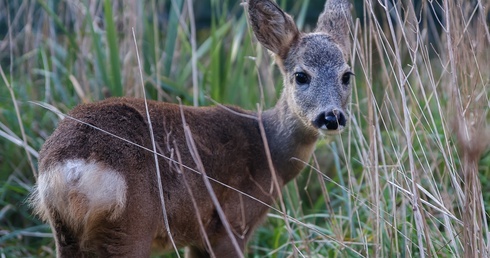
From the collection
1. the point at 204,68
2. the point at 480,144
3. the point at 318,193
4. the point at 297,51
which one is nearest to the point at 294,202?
the point at 318,193

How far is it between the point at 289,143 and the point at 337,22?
0.83 m

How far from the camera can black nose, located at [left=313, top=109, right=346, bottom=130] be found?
13.4ft

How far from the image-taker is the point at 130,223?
11.8ft

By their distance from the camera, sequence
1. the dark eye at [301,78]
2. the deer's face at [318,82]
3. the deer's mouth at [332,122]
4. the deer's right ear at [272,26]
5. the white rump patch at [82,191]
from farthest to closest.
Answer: the deer's right ear at [272,26] < the dark eye at [301,78] < the deer's face at [318,82] < the deer's mouth at [332,122] < the white rump patch at [82,191]

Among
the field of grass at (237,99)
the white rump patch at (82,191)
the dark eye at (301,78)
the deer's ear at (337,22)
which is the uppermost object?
the deer's ear at (337,22)

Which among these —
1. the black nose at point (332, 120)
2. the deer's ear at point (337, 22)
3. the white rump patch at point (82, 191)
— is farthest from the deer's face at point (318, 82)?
the white rump patch at point (82, 191)

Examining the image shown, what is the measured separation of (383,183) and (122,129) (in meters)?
1.86

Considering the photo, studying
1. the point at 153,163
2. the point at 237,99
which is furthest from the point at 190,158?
the point at 237,99

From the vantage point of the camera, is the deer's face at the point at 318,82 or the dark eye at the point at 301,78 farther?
the dark eye at the point at 301,78

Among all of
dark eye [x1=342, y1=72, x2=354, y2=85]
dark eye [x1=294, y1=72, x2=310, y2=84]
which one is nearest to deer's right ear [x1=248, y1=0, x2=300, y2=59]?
dark eye [x1=294, y1=72, x2=310, y2=84]

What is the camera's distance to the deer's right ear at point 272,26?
4.59 m

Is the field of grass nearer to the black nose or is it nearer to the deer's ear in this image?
the deer's ear

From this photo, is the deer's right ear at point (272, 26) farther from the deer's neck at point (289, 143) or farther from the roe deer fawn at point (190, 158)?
the deer's neck at point (289, 143)

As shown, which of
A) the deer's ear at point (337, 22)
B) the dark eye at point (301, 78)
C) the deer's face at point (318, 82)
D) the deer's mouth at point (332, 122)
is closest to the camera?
the deer's mouth at point (332, 122)
